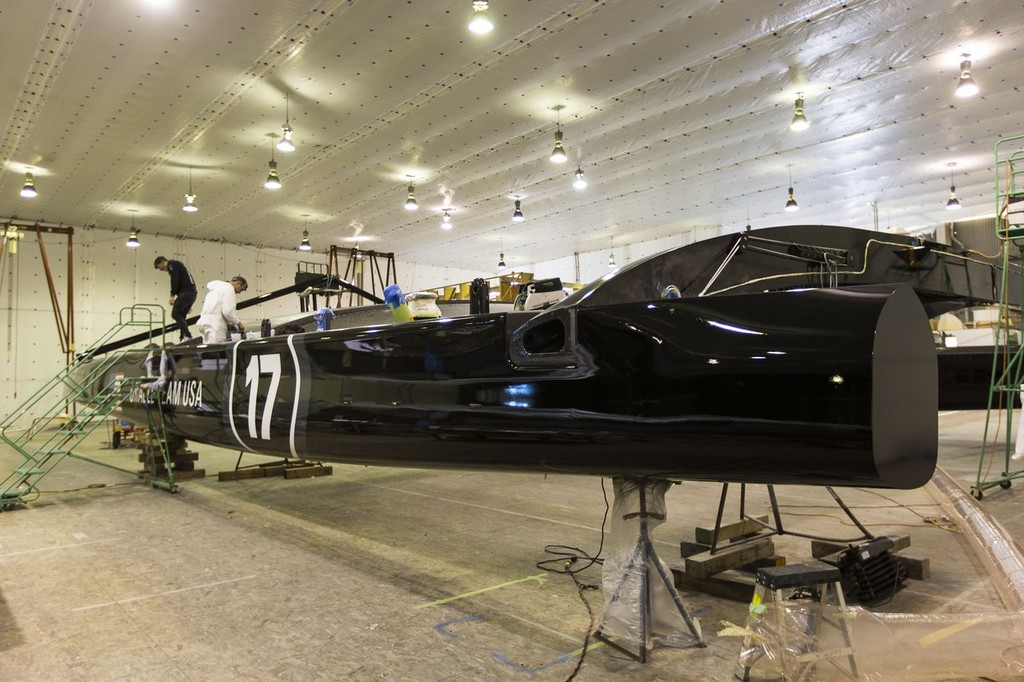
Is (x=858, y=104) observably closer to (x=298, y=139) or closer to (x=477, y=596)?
(x=298, y=139)

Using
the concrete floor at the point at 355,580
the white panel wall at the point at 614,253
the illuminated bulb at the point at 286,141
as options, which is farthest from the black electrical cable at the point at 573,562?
the white panel wall at the point at 614,253

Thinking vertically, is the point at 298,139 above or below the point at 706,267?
above

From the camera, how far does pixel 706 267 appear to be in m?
2.76

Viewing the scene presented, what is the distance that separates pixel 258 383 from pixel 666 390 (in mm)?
2560

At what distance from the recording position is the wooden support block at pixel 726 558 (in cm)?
264

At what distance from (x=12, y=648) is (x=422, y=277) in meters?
16.4

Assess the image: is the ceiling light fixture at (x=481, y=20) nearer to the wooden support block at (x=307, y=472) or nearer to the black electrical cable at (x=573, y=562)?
the black electrical cable at (x=573, y=562)

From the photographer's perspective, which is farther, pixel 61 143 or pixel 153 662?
pixel 61 143

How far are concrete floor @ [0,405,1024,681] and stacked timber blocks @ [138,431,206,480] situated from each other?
1.69 feet

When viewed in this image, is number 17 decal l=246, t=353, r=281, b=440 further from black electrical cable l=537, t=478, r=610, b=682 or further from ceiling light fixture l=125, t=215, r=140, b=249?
ceiling light fixture l=125, t=215, r=140, b=249

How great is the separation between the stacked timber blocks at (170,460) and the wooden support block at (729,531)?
4672 millimetres

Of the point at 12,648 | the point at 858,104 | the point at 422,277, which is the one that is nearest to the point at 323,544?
the point at 12,648

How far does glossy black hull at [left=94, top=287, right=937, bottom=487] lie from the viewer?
1.68 m

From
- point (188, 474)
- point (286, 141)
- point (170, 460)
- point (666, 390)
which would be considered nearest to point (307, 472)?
point (188, 474)
